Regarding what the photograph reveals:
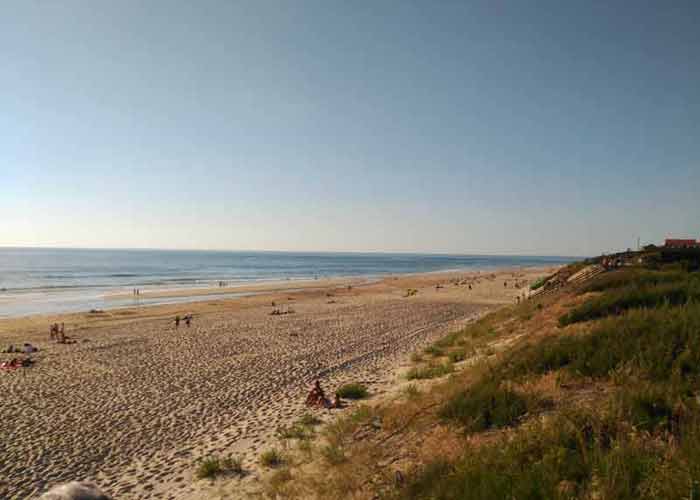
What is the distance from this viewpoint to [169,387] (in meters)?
12.4

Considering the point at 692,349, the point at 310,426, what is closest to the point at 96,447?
the point at 310,426

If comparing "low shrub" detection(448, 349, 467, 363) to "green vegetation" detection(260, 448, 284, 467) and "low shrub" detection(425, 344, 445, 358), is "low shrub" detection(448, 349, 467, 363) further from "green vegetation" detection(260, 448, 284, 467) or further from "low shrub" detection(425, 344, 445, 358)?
"green vegetation" detection(260, 448, 284, 467)

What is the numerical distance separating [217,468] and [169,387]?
21.7ft

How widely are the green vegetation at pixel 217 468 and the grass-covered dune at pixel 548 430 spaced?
1336mm

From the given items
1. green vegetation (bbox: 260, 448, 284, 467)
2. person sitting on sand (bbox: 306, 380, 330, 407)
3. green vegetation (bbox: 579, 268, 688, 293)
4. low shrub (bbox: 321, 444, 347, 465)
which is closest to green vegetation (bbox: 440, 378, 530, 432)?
low shrub (bbox: 321, 444, 347, 465)

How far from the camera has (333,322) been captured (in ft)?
80.2

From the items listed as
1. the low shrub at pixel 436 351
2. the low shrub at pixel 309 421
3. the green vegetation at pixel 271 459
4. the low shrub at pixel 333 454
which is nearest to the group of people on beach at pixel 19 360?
the low shrub at pixel 309 421

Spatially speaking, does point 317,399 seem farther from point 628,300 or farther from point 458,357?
point 628,300

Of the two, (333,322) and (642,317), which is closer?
→ (642,317)

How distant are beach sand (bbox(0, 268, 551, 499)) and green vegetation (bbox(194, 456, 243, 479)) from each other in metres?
0.17

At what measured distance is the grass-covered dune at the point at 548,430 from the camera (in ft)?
11.6

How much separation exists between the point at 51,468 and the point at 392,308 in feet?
79.2

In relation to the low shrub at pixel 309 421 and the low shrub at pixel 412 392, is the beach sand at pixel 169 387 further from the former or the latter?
the low shrub at pixel 412 392

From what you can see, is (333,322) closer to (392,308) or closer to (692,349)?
(392,308)
